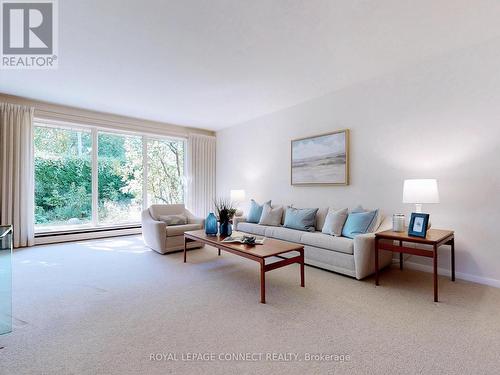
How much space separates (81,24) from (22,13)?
1.65 feet

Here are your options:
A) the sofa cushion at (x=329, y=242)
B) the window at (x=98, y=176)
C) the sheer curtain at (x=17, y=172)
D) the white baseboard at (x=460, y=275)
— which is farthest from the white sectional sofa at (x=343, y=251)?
the sheer curtain at (x=17, y=172)

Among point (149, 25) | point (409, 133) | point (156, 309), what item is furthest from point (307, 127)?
point (156, 309)

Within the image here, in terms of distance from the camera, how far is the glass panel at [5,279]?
1891 mm

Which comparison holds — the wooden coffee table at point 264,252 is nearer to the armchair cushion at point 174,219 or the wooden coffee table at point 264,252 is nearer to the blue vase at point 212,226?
the blue vase at point 212,226

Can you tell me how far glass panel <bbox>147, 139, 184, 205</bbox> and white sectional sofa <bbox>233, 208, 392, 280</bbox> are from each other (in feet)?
11.2

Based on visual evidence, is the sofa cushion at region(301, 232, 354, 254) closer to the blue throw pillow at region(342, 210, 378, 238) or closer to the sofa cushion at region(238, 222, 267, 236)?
the blue throw pillow at region(342, 210, 378, 238)

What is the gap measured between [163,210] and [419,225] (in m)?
3.91

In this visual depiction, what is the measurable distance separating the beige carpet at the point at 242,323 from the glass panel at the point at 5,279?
0.28 feet

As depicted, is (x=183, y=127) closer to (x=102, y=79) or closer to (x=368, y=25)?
(x=102, y=79)

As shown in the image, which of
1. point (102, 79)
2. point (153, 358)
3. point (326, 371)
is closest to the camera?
point (326, 371)

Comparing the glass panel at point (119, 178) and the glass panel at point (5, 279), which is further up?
the glass panel at point (119, 178)

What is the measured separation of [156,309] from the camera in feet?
7.33

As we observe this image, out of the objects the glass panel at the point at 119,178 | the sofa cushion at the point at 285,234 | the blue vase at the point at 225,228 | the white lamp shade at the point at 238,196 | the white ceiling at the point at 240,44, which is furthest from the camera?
the white lamp shade at the point at 238,196

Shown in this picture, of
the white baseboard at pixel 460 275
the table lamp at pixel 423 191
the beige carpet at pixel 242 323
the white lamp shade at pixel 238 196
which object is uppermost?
the table lamp at pixel 423 191
